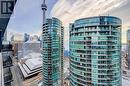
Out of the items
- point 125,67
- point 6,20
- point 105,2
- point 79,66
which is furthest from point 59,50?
point 6,20

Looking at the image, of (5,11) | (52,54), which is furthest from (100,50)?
(52,54)

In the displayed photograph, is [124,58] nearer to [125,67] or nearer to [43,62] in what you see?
[125,67]

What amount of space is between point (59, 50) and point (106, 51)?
5.52 ft

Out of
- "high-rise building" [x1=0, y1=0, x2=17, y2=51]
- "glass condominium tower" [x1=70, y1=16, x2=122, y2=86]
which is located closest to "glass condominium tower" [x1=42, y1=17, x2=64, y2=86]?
"glass condominium tower" [x1=70, y1=16, x2=122, y2=86]

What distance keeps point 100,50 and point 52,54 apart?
1727 mm

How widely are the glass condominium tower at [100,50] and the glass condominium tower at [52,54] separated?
4.09 feet

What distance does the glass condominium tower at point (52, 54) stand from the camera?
400cm

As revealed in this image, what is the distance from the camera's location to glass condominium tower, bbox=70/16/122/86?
8.68 feet

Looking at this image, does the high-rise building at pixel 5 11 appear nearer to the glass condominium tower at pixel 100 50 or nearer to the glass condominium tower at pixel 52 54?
the glass condominium tower at pixel 100 50


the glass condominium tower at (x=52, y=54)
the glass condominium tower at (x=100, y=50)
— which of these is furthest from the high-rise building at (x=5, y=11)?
the glass condominium tower at (x=52, y=54)

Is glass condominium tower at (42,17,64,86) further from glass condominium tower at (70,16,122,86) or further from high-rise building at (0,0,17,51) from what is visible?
high-rise building at (0,0,17,51)

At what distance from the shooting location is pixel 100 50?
2643mm

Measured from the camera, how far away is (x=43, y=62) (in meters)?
4.17

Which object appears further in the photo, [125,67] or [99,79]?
[125,67]
